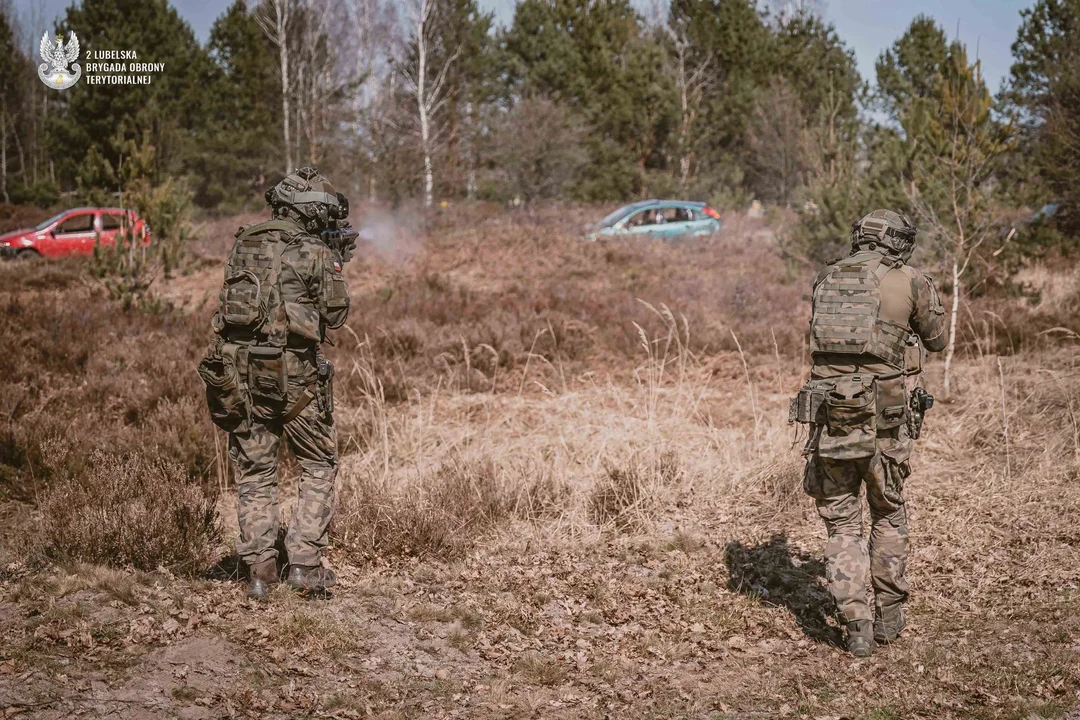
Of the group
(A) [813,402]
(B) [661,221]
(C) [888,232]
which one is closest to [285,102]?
(B) [661,221]

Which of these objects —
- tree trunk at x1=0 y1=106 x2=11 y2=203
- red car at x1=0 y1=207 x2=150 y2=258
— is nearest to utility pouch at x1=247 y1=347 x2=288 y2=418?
red car at x1=0 y1=207 x2=150 y2=258

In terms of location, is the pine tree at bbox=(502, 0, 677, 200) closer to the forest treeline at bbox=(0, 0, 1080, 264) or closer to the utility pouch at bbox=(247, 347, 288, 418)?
the forest treeline at bbox=(0, 0, 1080, 264)

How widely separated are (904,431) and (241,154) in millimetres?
27924

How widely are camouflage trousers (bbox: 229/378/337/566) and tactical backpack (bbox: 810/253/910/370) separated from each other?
2.43 metres

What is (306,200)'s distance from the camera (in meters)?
4.32

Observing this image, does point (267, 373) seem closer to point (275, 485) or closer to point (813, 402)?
point (275, 485)

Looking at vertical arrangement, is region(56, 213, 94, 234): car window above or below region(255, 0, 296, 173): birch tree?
below

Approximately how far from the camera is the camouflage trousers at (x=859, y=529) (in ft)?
13.1

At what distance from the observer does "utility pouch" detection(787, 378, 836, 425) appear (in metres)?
3.96

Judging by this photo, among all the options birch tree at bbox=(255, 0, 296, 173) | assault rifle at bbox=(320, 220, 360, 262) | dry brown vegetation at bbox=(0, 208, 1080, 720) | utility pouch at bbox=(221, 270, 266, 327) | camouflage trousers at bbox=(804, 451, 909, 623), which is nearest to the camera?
dry brown vegetation at bbox=(0, 208, 1080, 720)

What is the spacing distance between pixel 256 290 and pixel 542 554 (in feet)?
7.58

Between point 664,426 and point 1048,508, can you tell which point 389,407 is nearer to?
point 664,426

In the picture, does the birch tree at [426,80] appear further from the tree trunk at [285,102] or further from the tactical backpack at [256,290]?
the tactical backpack at [256,290]

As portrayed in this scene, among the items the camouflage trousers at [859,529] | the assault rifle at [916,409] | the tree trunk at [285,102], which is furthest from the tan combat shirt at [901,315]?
the tree trunk at [285,102]
